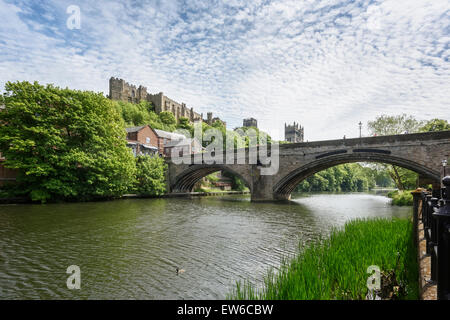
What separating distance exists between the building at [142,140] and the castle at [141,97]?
3884 centimetres

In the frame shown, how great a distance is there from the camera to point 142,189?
36562 millimetres

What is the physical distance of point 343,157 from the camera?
26469 mm

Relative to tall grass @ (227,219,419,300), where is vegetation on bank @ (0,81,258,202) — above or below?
above

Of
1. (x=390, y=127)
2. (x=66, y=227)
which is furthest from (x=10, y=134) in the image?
(x=390, y=127)

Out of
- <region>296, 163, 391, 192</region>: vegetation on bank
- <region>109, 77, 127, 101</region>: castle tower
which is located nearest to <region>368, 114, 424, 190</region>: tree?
<region>296, 163, 391, 192</region>: vegetation on bank

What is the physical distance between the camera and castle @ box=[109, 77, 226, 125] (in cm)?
8362

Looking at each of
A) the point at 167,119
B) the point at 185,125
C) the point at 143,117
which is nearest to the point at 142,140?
the point at 143,117

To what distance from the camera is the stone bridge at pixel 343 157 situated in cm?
2148

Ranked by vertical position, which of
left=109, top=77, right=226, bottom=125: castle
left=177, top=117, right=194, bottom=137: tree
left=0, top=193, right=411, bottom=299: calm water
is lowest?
left=0, top=193, right=411, bottom=299: calm water

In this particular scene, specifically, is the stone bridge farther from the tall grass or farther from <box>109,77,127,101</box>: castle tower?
<box>109,77,127,101</box>: castle tower

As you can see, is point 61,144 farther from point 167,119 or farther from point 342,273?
point 167,119

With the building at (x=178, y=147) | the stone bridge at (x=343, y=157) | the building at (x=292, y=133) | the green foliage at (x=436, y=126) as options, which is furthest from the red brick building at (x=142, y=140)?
the building at (x=292, y=133)

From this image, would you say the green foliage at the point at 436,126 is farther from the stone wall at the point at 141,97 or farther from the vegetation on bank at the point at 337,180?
the stone wall at the point at 141,97

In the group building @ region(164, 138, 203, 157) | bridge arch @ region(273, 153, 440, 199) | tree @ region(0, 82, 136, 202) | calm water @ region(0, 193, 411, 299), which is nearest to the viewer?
calm water @ region(0, 193, 411, 299)
